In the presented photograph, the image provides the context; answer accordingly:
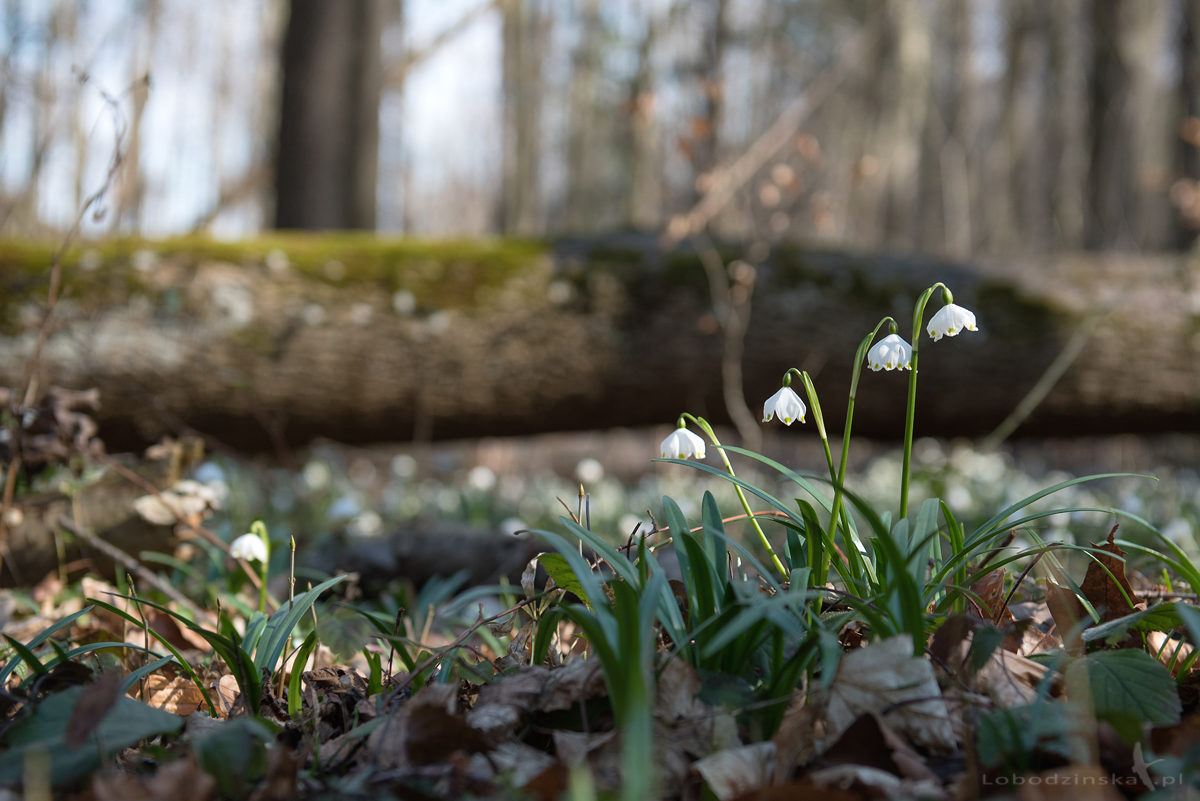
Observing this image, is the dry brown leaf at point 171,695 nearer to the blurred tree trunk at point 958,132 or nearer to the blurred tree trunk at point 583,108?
the blurred tree trunk at point 583,108

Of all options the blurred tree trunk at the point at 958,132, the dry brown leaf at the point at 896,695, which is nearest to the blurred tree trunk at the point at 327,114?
the dry brown leaf at the point at 896,695

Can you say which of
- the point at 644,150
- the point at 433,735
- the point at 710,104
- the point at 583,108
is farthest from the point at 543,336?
the point at 583,108

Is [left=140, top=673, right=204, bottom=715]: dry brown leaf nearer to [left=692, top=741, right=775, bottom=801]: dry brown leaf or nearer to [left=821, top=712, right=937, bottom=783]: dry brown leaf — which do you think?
[left=692, top=741, right=775, bottom=801]: dry brown leaf

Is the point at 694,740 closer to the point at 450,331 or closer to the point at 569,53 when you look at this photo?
the point at 450,331

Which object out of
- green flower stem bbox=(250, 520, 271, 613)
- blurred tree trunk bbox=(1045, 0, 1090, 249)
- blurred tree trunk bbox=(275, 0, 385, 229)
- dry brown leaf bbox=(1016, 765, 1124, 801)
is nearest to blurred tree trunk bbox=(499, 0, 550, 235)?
blurred tree trunk bbox=(275, 0, 385, 229)

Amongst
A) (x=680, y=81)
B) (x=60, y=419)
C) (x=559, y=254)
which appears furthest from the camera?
(x=680, y=81)

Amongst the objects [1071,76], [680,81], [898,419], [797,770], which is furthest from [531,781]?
[1071,76]
